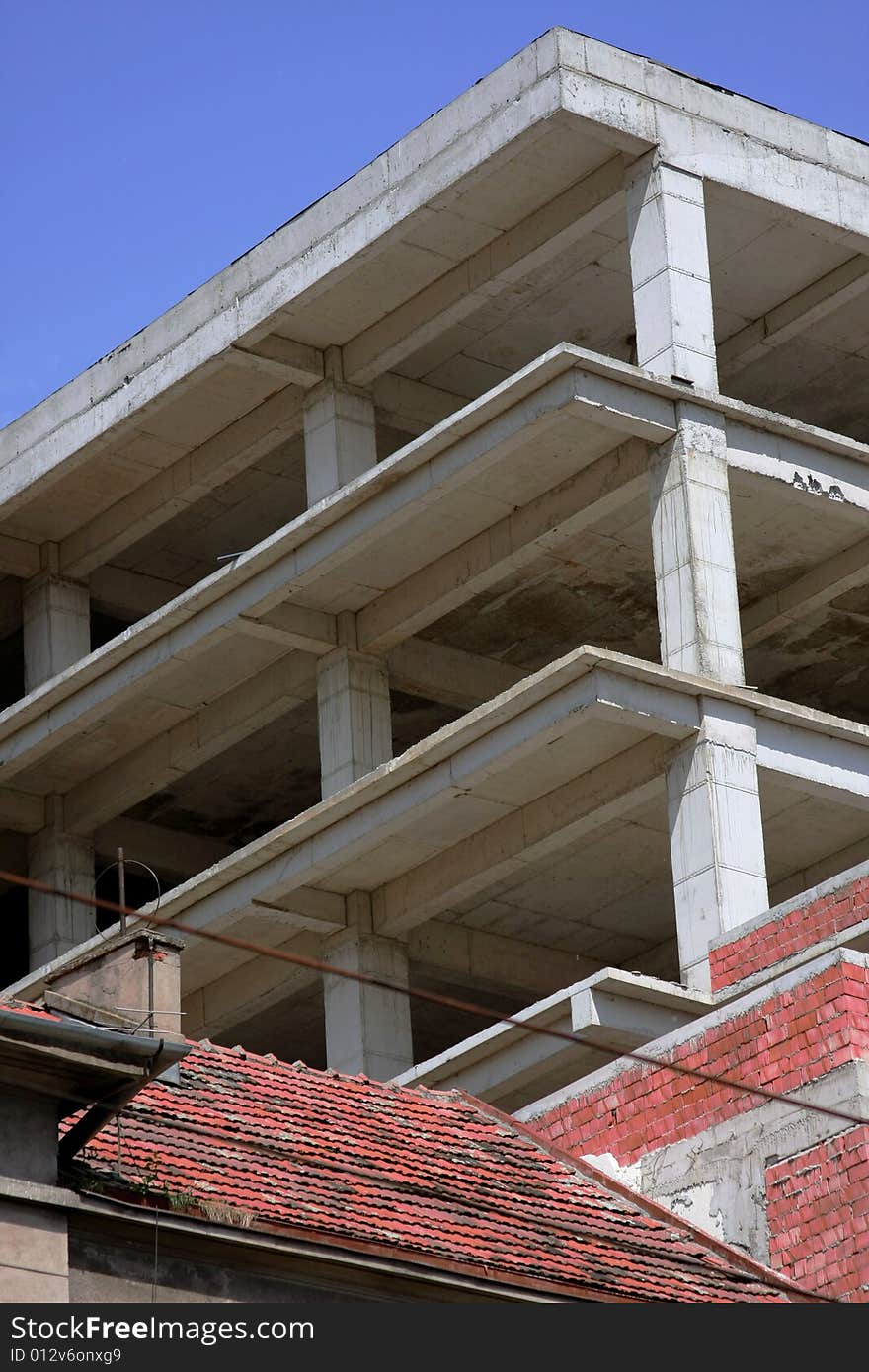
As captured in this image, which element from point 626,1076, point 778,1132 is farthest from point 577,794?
point 778,1132

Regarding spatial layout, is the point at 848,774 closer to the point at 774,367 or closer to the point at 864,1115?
the point at 774,367

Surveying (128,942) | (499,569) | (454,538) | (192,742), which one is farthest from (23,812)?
(128,942)

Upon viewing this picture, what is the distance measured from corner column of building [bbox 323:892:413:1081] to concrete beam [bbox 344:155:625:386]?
21.6ft

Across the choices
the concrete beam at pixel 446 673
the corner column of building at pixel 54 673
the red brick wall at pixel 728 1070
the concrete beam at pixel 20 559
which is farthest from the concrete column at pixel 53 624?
the red brick wall at pixel 728 1070

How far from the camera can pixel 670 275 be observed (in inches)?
1305

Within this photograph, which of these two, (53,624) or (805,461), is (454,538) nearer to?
(805,461)

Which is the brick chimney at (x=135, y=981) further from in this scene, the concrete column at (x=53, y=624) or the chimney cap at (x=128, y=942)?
the concrete column at (x=53, y=624)

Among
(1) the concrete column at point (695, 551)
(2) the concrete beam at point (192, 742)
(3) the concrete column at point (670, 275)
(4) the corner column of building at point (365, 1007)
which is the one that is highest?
(3) the concrete column at point (670, 275)

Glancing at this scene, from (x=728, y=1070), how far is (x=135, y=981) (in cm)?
783

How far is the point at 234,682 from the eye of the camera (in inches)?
1480

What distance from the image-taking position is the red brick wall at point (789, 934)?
26.4 m

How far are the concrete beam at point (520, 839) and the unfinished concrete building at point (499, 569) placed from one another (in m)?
0.06

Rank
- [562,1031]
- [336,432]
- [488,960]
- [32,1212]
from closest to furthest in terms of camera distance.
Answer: [32,1212], [562,1031], [336,432], [488,960]

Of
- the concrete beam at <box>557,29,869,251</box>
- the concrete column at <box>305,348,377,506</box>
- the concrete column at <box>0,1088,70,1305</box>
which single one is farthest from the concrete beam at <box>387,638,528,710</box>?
the concrete column at <box>0,1088,70,1305</box>
